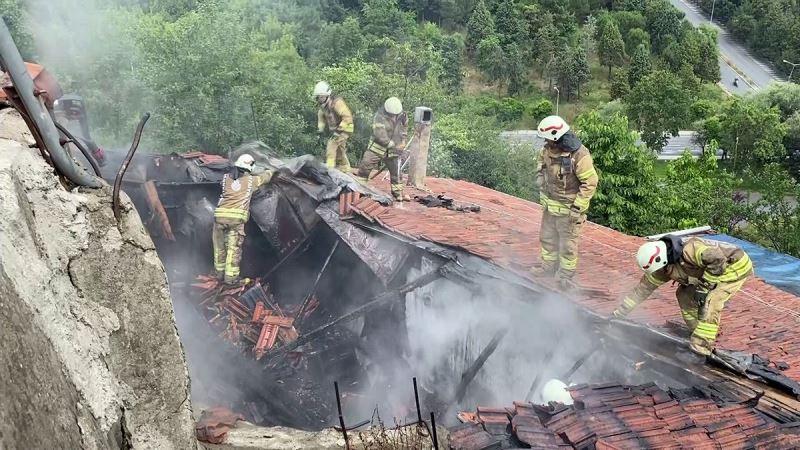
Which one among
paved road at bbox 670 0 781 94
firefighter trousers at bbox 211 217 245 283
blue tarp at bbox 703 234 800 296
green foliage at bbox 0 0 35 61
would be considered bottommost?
paved road at bbox 670 0 781 94

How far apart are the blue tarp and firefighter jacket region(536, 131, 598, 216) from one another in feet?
18.6

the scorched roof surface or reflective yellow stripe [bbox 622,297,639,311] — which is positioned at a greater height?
reflective yellow stripe [bbox 622,297,639,311]

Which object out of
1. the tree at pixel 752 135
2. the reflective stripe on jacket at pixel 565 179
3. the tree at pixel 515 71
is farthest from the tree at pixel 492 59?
the reflective stripe on jacket at pixel 565 179

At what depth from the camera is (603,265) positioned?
27.6ft

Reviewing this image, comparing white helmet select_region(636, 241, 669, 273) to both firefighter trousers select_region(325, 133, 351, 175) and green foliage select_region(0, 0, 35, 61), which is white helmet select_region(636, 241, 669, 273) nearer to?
firefighter trousers select_region(325, 133, 351, 175)

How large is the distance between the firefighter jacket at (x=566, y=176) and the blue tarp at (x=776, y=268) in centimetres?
568

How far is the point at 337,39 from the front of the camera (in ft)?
121

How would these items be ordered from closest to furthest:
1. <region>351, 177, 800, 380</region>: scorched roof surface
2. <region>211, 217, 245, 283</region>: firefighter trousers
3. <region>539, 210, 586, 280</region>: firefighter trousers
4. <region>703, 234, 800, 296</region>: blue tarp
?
<region>351, 177, 800, 380</region>: scorched roof surface, <region>539, 210, 586, 280</region>: firefighter trousers, <region>211, 217, 245, 283</region>: firefighter trousers, <region>703, 234, 800, 296</region>: blue tarp

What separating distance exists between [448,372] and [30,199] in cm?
601

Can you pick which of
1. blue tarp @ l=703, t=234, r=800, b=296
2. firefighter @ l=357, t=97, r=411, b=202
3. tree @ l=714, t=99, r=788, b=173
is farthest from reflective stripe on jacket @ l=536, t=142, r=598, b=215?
tree @ l=714, t=99, r=788, b=173

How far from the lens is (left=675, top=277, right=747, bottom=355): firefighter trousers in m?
5.89

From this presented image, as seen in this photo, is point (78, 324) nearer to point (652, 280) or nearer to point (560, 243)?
point (652, 280)

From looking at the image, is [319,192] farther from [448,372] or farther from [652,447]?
[652,447]

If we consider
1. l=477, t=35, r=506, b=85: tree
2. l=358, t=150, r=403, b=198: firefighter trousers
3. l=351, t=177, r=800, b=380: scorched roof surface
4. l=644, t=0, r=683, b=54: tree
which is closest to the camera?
l=351, t=177, r=800, b=380: scorched roof surface
